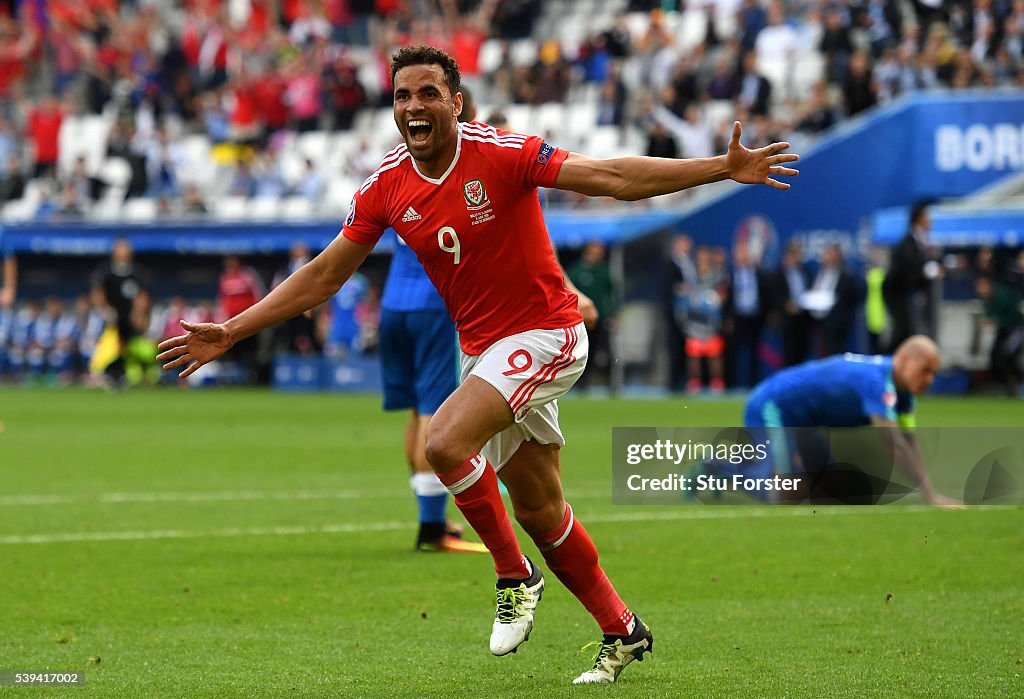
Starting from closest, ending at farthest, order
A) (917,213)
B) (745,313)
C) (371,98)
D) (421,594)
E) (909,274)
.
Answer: (421,594)
(909,274)
(917,213)
(745,313)
(371,98)

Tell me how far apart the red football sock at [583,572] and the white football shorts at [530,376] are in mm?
323

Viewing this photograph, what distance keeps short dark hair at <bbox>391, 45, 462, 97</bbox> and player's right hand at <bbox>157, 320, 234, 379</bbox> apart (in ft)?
3.92

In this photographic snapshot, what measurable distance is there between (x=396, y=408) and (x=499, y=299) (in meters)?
3.74

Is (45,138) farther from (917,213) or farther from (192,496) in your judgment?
(192,496)

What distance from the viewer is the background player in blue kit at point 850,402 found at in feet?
33.6

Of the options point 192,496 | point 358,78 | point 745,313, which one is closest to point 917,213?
point 745,313

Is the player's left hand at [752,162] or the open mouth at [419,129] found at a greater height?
→ the open mouth at [419,129]

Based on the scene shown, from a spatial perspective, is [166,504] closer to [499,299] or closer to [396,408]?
[396,408]

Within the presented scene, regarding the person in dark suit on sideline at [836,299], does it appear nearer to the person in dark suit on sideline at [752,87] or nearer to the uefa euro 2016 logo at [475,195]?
the person in dark suit on sideline at [752,87]

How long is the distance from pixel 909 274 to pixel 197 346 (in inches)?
650

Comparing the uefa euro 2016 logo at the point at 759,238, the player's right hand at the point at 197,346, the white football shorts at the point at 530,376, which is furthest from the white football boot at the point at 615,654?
the uefa euro 2016 logo at the point at 759,238

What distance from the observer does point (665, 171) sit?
5.67m

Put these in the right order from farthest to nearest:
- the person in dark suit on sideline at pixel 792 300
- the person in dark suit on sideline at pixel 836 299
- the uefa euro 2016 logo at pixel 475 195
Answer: the person in dark suit on sideline at pixel 792 300, the person in dark suit on sideline at pixel 836 299, the uefa euro 2016 logo at pixel 475 195

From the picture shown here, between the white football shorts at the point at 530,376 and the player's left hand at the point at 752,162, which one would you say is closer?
the player's left hand at the point at 752,162
